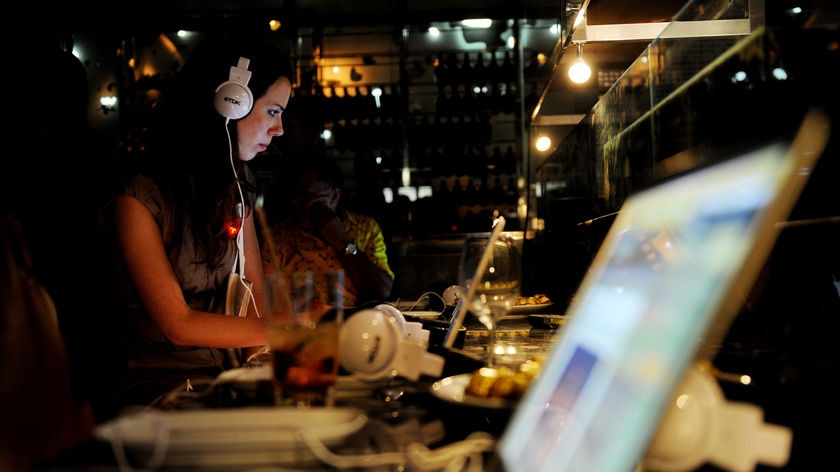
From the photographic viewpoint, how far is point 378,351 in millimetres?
1002

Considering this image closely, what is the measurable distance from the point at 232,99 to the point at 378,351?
1294mm

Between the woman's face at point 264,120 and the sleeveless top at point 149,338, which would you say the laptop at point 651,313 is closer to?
the sleeveless top at point 149,338

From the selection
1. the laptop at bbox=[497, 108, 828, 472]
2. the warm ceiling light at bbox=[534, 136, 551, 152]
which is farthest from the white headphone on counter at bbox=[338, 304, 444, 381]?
the warm ceiling light at bbox=[534, 136, 551, 152]

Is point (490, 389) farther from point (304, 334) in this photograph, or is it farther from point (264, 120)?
point (264, 120)

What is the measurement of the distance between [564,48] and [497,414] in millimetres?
2102

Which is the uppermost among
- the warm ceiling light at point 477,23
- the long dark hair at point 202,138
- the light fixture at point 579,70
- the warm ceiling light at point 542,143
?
the warm ceiling light at point 477,23

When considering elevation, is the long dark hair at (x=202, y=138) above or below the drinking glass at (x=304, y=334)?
above

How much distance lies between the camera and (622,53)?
2928 millimetres

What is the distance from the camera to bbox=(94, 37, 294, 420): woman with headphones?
6.14ft

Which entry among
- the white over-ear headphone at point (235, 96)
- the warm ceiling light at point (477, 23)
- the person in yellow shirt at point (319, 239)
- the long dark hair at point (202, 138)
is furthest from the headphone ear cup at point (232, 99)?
the warm ceiling light at point (477, 23)

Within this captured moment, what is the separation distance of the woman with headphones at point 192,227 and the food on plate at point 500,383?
100 centimetres

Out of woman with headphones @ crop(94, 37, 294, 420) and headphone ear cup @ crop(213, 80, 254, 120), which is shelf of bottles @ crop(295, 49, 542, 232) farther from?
headphone ear cup @ crop(213, 80, 254, 120)

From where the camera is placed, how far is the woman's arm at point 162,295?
186 centimetres

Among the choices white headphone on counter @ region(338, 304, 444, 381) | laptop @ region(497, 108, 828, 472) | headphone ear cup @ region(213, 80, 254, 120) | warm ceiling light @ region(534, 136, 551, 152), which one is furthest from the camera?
warm ceiling light @ region(534, 136, 551, 152)
